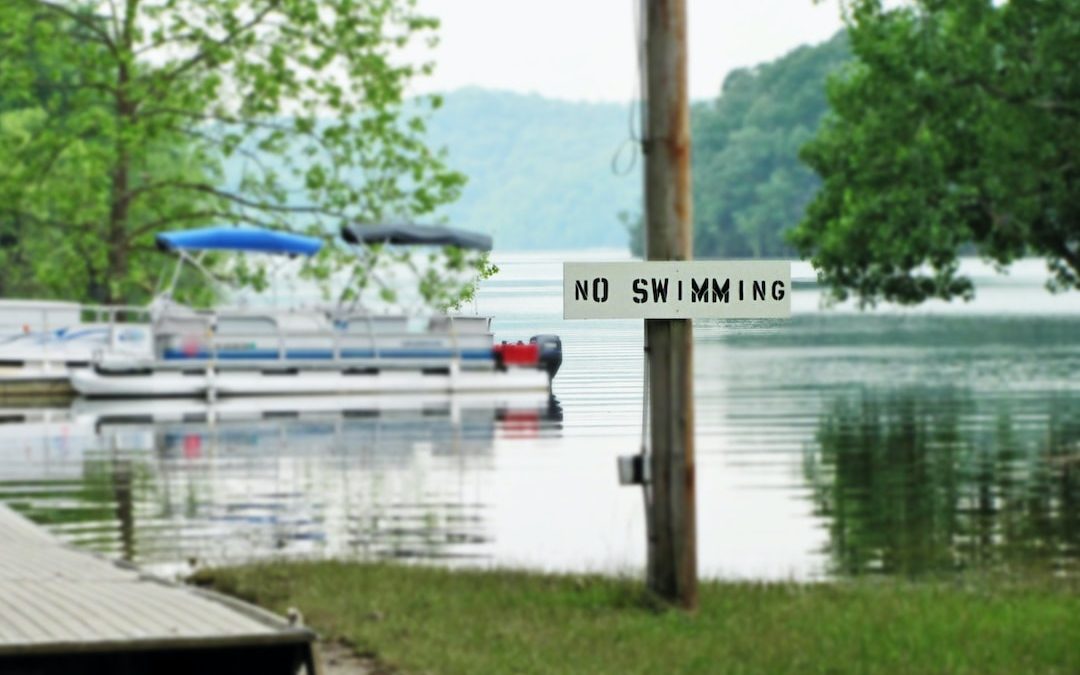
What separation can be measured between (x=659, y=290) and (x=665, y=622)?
1739mm

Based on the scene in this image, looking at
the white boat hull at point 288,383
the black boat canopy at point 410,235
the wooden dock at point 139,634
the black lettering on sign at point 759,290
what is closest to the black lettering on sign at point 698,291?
the black lettering on sign at point 759,290

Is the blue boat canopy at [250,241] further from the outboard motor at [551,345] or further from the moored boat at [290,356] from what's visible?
the outboard motor at [551,345]

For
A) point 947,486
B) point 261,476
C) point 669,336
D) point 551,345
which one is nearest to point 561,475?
point 261,476

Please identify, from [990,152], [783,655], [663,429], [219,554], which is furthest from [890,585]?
[990,152]

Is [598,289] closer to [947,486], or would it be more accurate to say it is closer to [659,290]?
[659,290]

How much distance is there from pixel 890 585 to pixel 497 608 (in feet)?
8.25

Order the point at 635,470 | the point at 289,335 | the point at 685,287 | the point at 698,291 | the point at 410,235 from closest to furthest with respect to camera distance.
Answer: the point at 698,291 < the point at 685,287 < the point at 635,470 < the point at 410,235 < the point at 289,335

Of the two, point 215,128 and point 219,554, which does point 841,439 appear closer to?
point 219,554

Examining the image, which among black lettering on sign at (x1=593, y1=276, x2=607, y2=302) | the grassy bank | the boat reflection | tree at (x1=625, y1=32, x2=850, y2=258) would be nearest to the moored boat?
the boat reflection

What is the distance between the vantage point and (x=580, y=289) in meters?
8.44

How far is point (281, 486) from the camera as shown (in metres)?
20.2

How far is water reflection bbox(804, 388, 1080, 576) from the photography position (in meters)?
14.2

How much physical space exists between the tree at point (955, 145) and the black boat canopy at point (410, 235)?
45.1 ft

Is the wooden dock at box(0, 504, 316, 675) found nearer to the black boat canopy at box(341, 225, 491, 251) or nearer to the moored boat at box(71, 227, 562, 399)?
the black boat canopy at box(341, 225, 491, 251)
